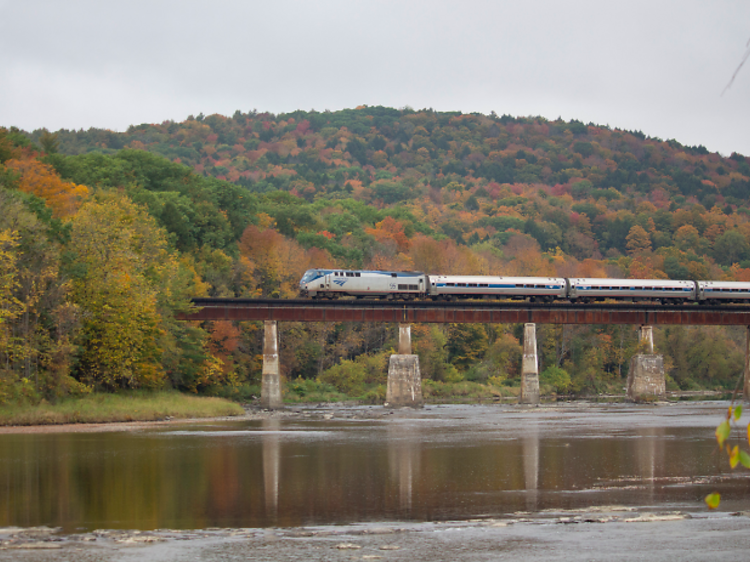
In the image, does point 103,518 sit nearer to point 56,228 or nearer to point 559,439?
point 559,439

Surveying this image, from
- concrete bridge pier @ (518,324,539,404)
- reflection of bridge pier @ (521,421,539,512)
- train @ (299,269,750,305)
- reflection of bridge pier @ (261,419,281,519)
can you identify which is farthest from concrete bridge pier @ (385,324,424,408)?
reflection of bridge pier @ (521,421,539,512)

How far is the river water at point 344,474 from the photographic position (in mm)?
26203

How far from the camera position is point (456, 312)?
7950 cm

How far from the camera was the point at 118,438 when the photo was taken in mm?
46188

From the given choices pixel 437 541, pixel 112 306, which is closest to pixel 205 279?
pixel 112 306

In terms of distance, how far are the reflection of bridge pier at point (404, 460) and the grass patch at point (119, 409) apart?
1695 centimetres

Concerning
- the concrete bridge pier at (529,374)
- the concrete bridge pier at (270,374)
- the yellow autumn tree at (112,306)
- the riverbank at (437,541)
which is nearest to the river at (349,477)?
the riverbank at (437,541)

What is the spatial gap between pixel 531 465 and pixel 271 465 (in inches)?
446

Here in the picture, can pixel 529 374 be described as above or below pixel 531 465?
above

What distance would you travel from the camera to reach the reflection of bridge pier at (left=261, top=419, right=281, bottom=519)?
27781mm

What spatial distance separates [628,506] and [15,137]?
83.3m

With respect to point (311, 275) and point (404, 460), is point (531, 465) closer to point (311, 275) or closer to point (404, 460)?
point (404, 460)

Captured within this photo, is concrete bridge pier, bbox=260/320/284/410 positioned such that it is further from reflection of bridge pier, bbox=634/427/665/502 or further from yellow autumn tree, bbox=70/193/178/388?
reflection of bridge pier, bbox=634/427/665/502

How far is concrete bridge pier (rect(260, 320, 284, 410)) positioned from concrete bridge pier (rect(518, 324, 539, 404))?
77.2ft
